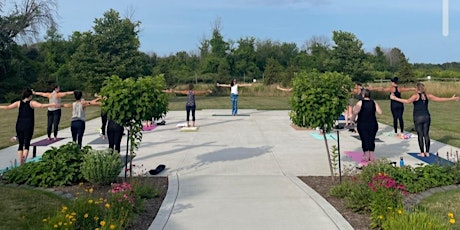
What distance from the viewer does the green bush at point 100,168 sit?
7.71 metres

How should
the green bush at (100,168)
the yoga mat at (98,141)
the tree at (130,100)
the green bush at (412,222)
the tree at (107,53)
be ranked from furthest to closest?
the tree at (107,53) < the yoga mat at (98,141) < the green bush at (100,168) < the tree at (130,100) < the green bush at (412,222)

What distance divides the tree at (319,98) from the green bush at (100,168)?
10.9ft

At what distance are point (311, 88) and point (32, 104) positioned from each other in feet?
19.3

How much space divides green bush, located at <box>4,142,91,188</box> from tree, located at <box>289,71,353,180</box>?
4.08 metres

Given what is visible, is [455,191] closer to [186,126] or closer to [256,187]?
[256,187]

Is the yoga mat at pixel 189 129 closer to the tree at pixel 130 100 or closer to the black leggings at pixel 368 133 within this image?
the black leggings at pixel 368 133

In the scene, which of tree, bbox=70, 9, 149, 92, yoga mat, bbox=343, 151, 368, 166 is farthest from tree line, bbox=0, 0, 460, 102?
yoga mat, bbox=343, 151, 368, 166

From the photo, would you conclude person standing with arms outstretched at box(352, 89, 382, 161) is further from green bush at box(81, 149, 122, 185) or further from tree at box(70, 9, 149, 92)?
tree at box(70, 9, 149, 92)

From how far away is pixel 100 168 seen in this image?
773 cm

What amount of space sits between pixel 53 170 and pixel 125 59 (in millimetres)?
32311

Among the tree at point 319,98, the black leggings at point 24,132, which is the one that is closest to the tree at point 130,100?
the tree at point 319,98

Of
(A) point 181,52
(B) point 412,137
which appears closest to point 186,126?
(B) point 412,137

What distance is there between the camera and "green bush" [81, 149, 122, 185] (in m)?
7.71

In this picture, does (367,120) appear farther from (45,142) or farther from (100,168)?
(45,142)
